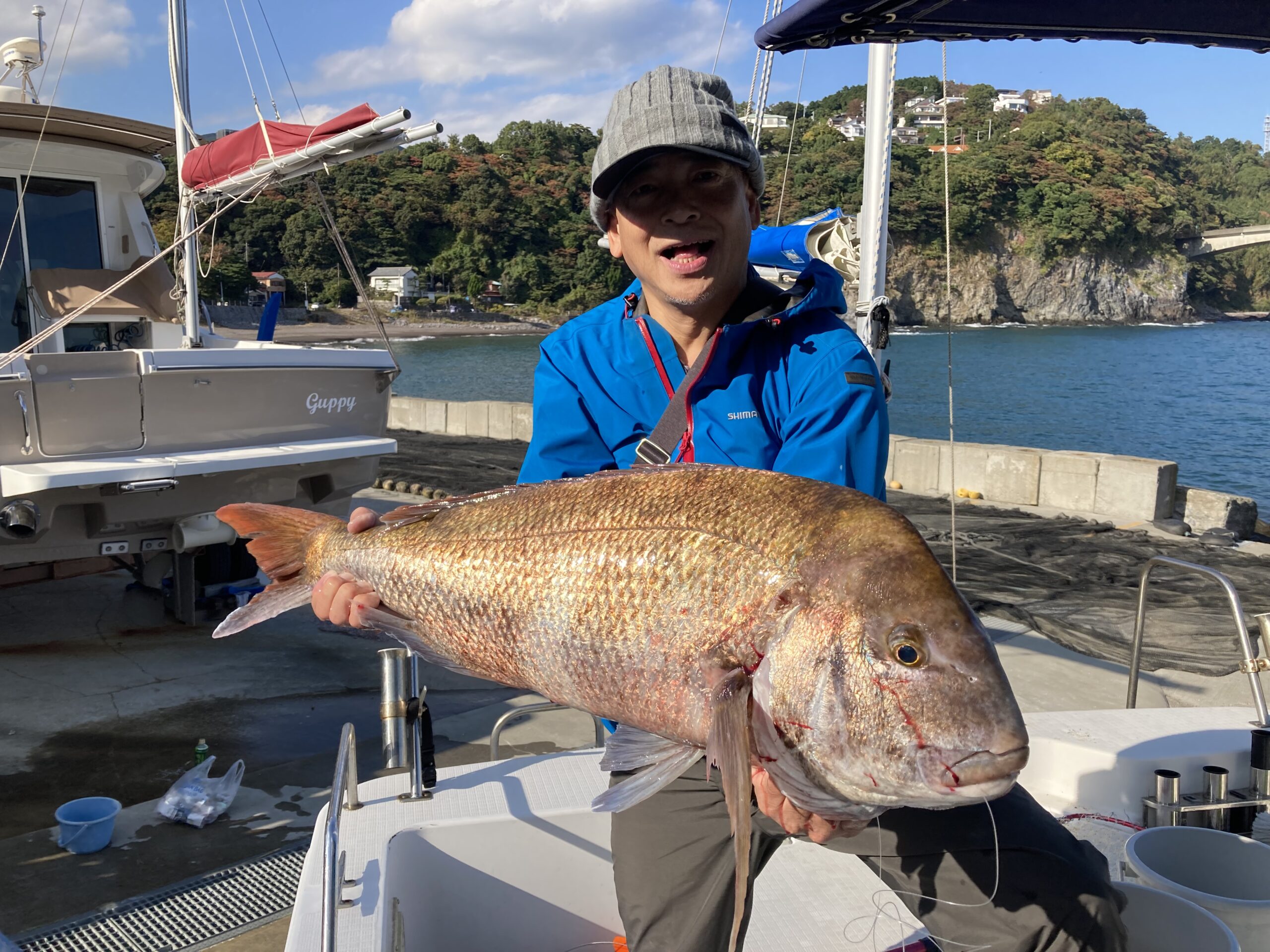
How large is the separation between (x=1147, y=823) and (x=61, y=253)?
375 inches

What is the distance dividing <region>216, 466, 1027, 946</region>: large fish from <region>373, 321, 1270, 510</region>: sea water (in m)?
12.0

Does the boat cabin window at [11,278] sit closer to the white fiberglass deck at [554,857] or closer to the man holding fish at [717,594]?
the white fiberglass deck at [554,857]

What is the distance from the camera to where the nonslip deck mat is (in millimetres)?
3639

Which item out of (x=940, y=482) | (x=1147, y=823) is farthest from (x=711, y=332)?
(x=940, y=482)

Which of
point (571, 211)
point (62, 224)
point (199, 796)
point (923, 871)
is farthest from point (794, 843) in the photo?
point (571, 211)

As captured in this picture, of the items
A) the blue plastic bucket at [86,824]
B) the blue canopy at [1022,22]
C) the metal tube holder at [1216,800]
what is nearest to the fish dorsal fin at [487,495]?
the blue canopy at [1022,22]

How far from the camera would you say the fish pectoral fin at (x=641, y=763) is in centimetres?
167

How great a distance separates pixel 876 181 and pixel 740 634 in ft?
16.5

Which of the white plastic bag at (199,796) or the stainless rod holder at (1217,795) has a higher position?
the stainless rod holder at (1217,795)

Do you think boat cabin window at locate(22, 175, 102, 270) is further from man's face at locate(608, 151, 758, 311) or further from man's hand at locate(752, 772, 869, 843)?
man's hand at locate(752, 772, 869, 843)

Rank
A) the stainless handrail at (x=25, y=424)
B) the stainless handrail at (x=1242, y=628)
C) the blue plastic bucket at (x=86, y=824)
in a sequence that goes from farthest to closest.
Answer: the stainless handrail at (x=25, y=424) → the blue plastic bucket at (x=86, y=824) → the stainless handrail at (x=1242, y=628)

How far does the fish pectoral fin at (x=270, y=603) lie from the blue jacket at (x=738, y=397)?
2.14ft

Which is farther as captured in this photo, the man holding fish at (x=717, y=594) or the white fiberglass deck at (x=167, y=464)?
the white fiberglass deck at (x=167, y=464)

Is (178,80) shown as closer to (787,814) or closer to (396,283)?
(787,814)
